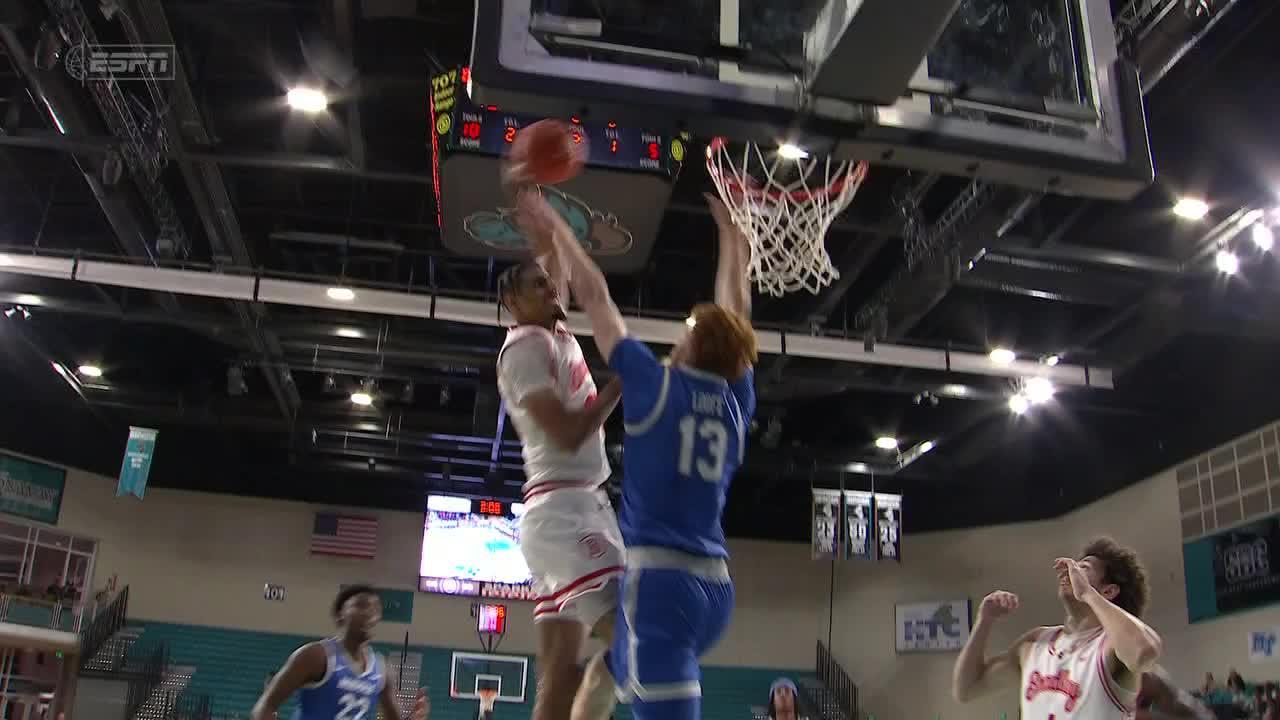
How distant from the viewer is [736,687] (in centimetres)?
2006

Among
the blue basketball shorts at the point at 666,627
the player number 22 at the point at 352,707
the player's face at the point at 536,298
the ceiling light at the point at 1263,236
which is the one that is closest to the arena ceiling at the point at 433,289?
the ceiling light at the point at 1263,236

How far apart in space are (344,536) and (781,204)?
1508 cm

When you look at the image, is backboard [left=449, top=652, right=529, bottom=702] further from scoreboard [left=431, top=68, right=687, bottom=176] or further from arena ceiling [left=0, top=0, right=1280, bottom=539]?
scoreboard [left=431, top=68, right=687, bottom=176]

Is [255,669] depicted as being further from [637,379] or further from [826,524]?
[637,379]

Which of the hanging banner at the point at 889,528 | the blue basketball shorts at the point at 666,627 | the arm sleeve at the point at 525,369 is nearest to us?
the blue basketball shorts at the point at 666,627

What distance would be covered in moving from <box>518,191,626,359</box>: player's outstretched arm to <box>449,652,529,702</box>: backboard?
53.1 ft

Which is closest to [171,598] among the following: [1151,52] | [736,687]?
[736,687]

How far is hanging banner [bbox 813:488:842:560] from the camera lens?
16625mm

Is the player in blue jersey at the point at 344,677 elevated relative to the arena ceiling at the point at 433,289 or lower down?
lower down

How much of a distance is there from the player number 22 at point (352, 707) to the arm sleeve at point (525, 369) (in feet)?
6.25

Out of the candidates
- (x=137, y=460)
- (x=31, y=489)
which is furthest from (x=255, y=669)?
(x=137, y=460)

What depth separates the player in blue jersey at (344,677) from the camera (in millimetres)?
4641

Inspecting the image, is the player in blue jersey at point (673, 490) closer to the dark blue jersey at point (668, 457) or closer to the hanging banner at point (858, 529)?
the dark blue jersey at point (668, 457)

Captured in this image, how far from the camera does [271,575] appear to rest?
65.6 ft
